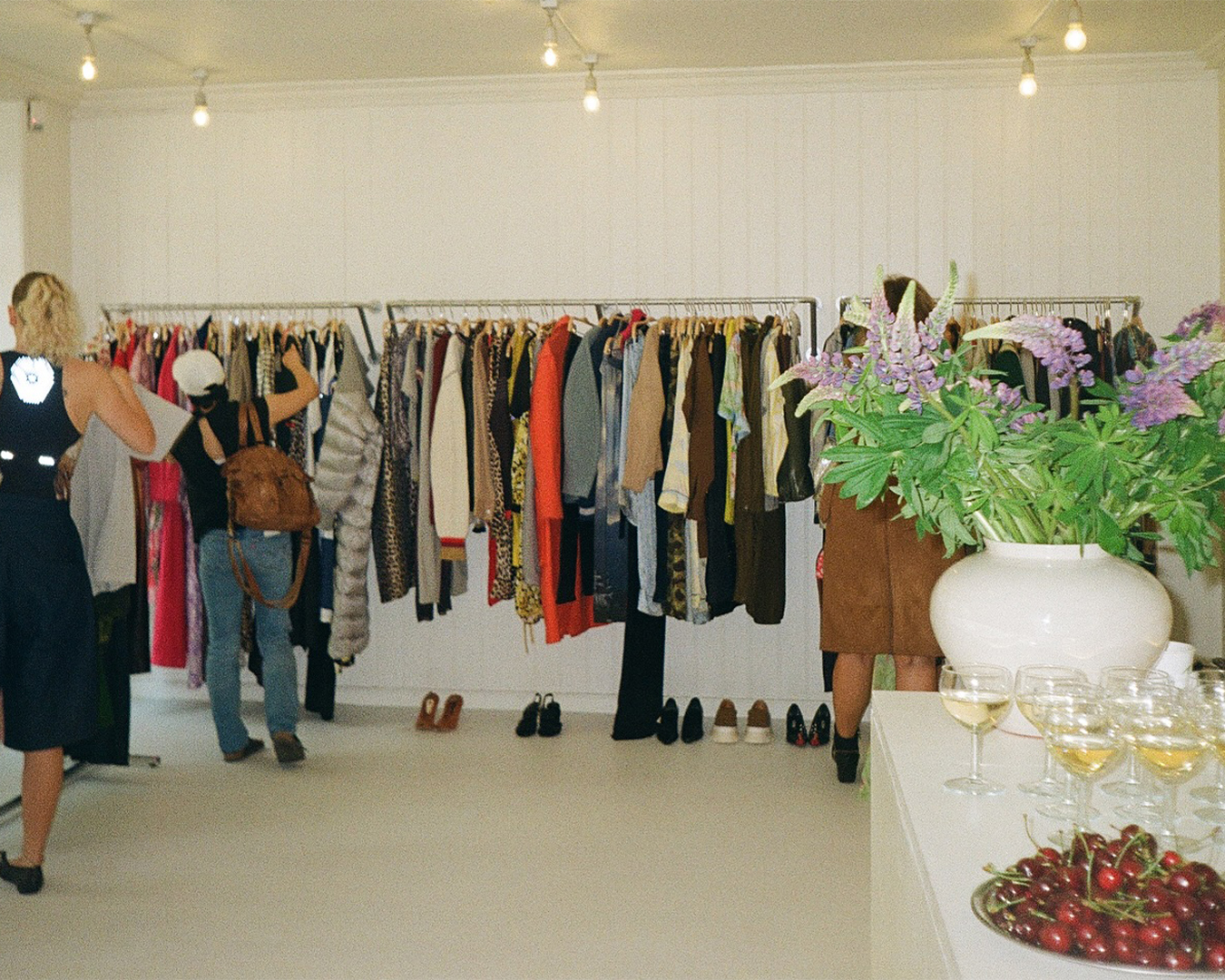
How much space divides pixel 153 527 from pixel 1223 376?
4.49 metres

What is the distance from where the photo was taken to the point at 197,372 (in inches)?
172

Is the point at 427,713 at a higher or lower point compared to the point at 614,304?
lower

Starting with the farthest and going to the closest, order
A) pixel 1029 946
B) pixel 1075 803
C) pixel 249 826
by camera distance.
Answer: pixel 249 826 → pixel 1075 803 → pixel 1029 946

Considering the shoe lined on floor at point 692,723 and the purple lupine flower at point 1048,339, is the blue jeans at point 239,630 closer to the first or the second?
the shoe lined on floor at point 692,723

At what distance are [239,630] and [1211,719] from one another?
3.88 m

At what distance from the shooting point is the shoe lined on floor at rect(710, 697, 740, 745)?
15.8 ft

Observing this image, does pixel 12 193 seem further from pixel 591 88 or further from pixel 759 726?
pixel 759 726

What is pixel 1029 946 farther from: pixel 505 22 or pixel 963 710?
pixel 505 22

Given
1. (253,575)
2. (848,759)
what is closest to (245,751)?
(253,575)

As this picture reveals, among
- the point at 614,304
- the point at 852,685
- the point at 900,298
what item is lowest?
the point at 852,685

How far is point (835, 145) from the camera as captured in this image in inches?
202

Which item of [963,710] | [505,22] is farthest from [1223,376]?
[505,22]

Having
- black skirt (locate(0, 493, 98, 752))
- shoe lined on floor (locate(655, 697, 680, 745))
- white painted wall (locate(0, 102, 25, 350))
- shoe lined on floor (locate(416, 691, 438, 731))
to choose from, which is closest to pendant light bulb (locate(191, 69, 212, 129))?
white painted wall (locate(0, 102, 25, 350))

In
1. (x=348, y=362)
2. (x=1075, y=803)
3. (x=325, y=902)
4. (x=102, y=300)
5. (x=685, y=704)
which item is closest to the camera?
(x=1075, y=803)
